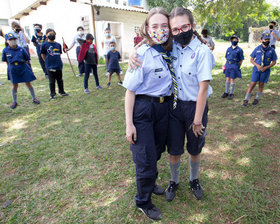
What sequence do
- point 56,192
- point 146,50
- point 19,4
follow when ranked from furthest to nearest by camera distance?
point 19,4 < point 56,192 < point 146,50

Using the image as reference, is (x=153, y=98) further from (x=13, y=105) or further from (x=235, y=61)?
(x=13, y=105)

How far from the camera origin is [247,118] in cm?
442

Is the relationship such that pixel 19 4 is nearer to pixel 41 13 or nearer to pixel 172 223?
pixel 41 13

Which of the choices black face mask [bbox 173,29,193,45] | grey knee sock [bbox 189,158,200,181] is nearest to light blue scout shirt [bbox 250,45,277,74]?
grey knee sock [bbox 189,158,200,181]

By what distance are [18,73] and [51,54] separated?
1024 mm

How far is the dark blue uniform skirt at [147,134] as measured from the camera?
6.04 feet

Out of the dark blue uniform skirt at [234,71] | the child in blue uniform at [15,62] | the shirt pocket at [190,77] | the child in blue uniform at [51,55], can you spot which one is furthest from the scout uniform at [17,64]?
the dark blue uniform skirt at [234,71]

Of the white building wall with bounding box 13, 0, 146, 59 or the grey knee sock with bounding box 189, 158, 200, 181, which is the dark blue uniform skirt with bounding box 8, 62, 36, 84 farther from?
the white building wall with bounding box 13, 0, 146, 59

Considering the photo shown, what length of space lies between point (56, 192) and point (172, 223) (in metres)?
1.51

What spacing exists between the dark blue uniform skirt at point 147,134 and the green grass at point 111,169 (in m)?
0.58

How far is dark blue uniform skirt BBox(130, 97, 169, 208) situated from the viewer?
1841 millimetres

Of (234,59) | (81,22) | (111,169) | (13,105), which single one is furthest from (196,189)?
(81,22)

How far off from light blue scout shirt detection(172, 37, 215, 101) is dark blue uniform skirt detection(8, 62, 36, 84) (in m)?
4.80

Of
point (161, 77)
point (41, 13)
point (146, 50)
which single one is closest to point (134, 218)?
point (161, 77)
